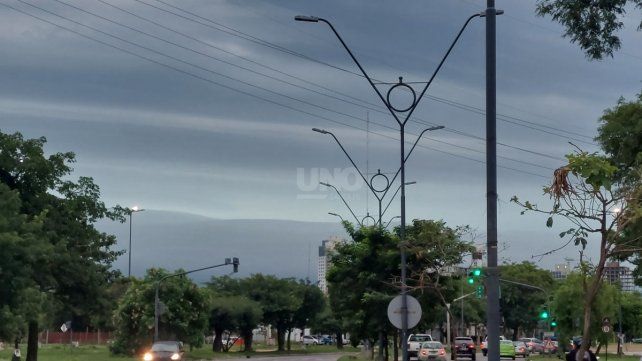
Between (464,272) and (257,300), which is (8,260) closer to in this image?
(464,272)

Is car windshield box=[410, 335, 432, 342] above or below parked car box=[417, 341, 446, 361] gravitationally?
above

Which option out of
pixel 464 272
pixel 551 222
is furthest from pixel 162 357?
pixel 551 222

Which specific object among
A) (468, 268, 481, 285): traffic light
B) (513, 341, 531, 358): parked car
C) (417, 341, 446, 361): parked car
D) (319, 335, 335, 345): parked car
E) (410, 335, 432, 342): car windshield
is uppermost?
(468, 268, 481, 285): traffic light

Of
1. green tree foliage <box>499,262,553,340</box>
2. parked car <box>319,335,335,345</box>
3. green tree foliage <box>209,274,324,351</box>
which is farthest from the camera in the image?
parked car <box>319,335,335,345</box>

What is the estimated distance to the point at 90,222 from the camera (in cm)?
5416

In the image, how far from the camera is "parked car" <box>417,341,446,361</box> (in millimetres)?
56219

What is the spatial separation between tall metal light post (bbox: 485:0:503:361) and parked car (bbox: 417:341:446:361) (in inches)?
1602

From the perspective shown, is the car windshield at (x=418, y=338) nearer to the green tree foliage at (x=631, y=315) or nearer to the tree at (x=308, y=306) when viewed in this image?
the green tree foliage at (x=631, y=315)

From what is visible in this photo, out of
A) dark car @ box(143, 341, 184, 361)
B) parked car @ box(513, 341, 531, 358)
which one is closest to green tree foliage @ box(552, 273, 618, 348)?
parked car @ box(513, 341, 531, 358)

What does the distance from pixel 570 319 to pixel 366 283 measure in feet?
80.2

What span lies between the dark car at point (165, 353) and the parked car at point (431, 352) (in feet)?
45.3

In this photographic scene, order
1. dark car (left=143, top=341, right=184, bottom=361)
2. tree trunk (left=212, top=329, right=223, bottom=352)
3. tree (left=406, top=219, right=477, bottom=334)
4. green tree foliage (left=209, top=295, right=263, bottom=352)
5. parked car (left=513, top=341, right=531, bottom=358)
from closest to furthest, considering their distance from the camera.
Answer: tree (left=406, top=219, right=477, bottom=334)
dark car (left=143, top=341, right=184, bottom=361)
parked car (left=513, top=341, right=531, bottom=358)
green tree foliage (left=209, top=295, right=263, bottom=352)
tree trunk (left=212, top=329, right=223, bottom=352)

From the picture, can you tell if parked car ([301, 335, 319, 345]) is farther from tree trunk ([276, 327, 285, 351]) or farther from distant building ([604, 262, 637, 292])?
distant building ([604, 262, 637, 292])

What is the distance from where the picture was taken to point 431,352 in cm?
5788
